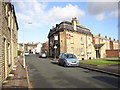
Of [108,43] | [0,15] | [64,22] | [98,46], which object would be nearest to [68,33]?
[64,22]

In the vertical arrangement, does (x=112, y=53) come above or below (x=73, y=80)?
above

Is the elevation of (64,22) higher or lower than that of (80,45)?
higher

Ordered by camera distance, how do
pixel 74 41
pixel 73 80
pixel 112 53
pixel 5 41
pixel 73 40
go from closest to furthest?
pixel 73 80
pixel 5 41
pixel 73 40
pixel 74 41
pixel 112 53

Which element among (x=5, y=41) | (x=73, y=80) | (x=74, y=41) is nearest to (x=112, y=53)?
(x=74, y=41)

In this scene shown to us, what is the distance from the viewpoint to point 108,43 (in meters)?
58.2

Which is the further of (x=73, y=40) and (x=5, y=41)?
(x=73, y=40)

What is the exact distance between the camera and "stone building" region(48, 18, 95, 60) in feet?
94.9

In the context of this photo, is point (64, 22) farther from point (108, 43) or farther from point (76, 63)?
point (108, 43)

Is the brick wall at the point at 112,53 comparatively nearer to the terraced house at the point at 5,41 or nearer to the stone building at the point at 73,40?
the stone building at the point at 73,40

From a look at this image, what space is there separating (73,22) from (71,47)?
256 inches

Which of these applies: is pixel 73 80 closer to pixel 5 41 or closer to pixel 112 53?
pixel 5 41

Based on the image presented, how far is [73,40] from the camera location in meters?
30.0

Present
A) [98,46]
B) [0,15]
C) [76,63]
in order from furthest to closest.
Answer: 1. [98,46]
2. [76,63]
3. [0,15]

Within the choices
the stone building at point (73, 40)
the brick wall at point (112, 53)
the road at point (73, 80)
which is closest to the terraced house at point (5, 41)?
the road at point (73, 80)
